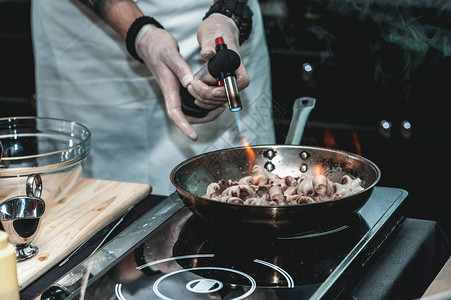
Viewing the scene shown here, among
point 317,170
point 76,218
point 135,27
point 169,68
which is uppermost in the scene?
point 135,27

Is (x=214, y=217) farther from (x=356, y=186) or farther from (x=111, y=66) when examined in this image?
(x=111, y=66)

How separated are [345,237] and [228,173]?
368mm

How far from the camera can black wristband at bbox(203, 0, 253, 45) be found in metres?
1.67

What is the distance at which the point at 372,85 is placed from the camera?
2518 millimetres

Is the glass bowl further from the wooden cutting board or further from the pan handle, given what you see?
the pan handle

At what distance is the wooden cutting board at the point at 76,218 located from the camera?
107 cm

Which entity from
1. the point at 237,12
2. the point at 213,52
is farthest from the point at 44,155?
the point at 237,12

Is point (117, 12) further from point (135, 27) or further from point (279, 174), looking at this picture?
point (279, 174)

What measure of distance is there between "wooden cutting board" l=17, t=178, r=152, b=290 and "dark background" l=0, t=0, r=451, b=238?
1.13 metres

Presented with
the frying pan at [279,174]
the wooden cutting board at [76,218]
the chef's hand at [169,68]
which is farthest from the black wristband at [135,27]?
the frying pan at [279,174]

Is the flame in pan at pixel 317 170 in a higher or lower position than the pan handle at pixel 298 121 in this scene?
lower

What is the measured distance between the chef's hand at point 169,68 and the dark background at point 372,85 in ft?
3.01

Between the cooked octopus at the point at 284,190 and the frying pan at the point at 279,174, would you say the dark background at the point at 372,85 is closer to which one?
the frying pan at the point at 279,174

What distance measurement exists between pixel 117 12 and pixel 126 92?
36 centimetres
